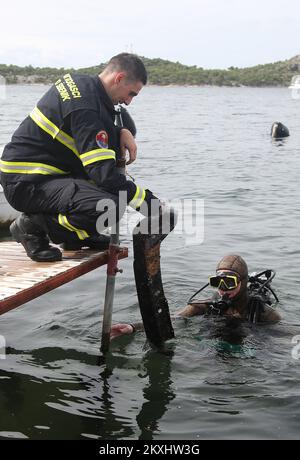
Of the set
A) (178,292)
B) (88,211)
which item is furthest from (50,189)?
(178,292)

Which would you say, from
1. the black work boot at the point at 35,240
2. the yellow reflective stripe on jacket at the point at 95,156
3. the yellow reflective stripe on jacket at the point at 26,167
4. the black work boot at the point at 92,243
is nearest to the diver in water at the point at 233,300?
the black work boot at the point at 92,243

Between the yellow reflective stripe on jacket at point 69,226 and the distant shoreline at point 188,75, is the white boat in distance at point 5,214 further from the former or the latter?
the distant shoreline at point 188,75

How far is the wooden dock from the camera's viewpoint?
4820mm

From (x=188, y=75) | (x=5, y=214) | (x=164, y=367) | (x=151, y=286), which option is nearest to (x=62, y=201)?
(x=151, y=286)

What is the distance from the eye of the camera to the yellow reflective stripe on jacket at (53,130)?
5.28 meters

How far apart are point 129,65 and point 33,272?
1879 millimetres

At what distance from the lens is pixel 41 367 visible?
20.2 ft

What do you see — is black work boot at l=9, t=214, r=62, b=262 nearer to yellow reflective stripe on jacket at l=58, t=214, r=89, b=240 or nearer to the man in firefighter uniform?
the man in firefighter uniform

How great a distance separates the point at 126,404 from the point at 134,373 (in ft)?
2.17

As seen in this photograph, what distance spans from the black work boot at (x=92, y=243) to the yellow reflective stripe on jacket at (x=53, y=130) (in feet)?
3.26

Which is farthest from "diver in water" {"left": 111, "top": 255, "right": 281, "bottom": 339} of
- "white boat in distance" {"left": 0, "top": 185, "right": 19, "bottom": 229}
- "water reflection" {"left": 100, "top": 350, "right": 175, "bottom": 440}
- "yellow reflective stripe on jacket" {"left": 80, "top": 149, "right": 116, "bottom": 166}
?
"white boat in distance" {"left": 0, "top": 185, "right": 19, "bottom": 229}

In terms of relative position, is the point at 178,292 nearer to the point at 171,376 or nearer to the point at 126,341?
the point at 126,341

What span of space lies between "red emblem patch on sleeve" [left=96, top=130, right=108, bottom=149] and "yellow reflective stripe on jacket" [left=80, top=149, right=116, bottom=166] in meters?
0.04

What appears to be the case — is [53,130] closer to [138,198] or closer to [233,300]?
[138,198]
